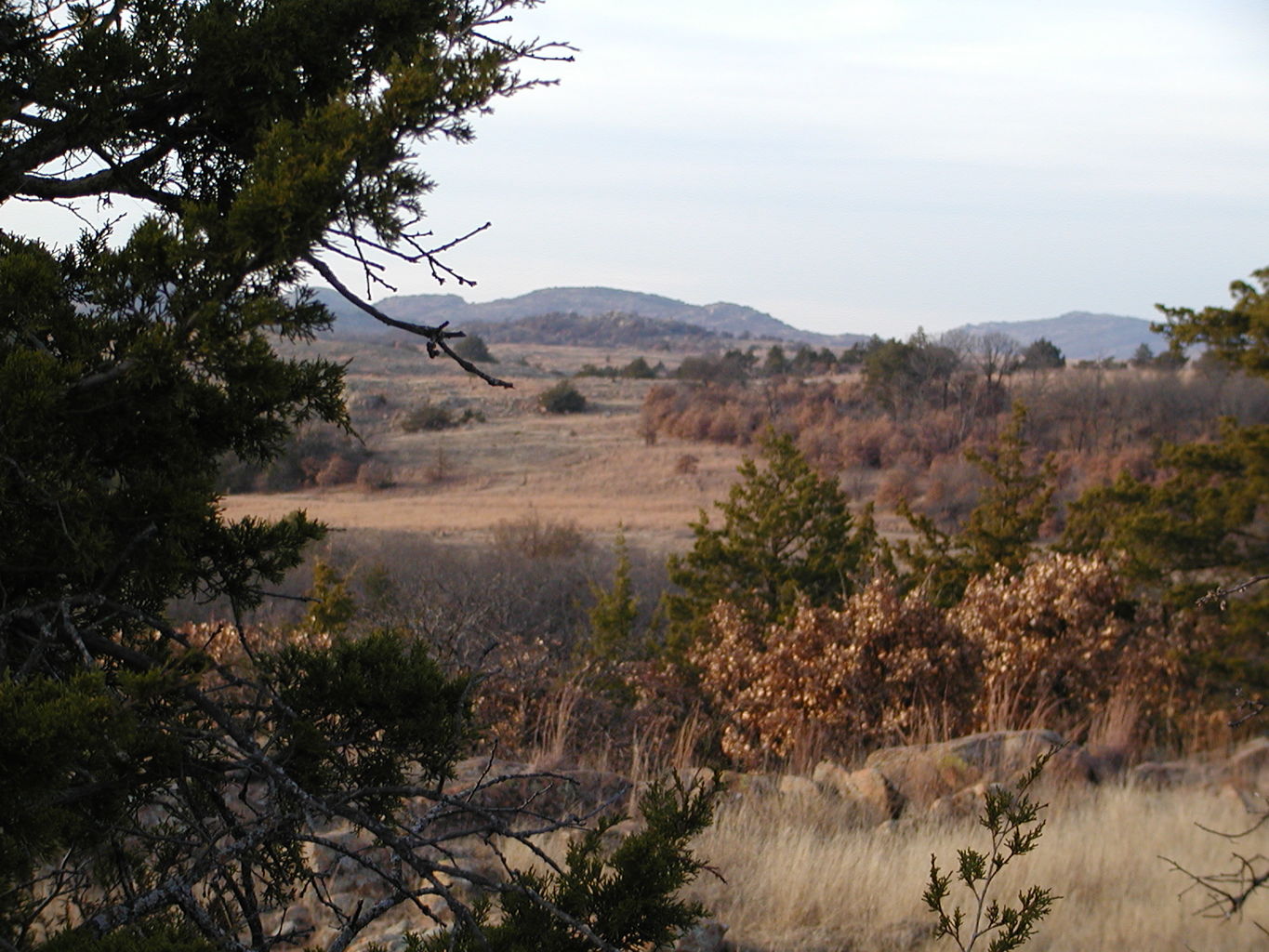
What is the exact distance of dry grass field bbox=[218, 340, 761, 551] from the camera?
28.5 meters

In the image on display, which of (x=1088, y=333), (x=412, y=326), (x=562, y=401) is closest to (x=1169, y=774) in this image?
(x=412, y=326)

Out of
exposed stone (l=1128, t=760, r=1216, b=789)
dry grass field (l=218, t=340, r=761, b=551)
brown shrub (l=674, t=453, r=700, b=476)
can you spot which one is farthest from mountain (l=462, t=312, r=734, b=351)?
exposed stone (l=1128, t=760, r=1216, b=789)

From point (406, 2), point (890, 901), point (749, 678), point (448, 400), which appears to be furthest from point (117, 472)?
point (448, 400)

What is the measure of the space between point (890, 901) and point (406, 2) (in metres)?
4.21

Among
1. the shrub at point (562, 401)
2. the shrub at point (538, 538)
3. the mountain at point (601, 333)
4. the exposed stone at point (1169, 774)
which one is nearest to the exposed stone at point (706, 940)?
the exposed stone at point (1169, 774)

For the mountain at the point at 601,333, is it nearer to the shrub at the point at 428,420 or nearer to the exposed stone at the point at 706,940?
→ the shrub at the point at 428,420

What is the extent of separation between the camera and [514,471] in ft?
123

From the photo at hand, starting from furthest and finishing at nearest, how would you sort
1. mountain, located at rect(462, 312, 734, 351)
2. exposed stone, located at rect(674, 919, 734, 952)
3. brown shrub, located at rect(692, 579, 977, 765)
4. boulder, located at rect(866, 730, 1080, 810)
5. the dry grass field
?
mountain, located at rect(462, 312, 734, 351) → the dry grass field → brown shrub, located at rect(692, 579, 977, 765) → boulder, located at rect(866, 730, 1080, 810) → exposed stone, located at rect(674, 919, 734, 952)

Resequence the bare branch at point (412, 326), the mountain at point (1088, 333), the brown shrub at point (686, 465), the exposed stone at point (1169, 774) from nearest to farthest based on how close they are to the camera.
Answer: the bare branch at point (412, 326), the exposed stone at point (1169, 774), the brown shrub at point (686, 465), the mountain at point (1088, 333)

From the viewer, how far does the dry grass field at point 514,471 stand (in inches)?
1123

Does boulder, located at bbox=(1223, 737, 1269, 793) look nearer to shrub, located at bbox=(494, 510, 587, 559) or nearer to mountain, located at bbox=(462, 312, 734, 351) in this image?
shrub, located at bbox=(494, 510, 587, 559)

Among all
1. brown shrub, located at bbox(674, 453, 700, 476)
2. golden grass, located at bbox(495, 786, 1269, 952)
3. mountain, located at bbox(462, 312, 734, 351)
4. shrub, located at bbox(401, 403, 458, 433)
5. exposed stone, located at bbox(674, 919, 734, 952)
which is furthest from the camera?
mountain, located at bbox(462, 312, 734, 351)

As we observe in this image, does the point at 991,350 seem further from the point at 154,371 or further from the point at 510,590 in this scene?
the point at 154,371

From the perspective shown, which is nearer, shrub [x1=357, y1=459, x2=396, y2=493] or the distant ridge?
shrub [x1=357, y1=459, x2=396, y2=493]
